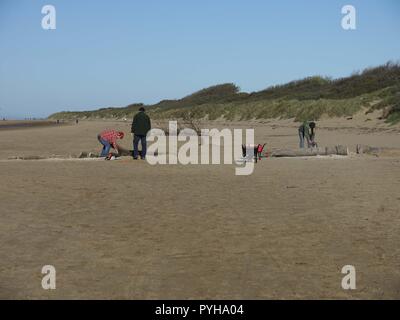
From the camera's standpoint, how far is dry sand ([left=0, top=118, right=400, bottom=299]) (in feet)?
13.0

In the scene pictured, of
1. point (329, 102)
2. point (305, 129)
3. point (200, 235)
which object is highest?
point (329, 102)

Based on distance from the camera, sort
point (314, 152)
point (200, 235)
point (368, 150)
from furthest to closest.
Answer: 1. point (368, 150)
2. point (314, 152)
3. point (200, 235)

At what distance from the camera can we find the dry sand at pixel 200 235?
3949 millimetres

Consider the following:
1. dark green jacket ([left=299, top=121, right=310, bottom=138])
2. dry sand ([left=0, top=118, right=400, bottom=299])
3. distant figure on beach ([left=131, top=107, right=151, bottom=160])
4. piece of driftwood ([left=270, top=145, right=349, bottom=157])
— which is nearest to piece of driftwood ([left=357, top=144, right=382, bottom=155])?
piece of driftwood ([left=270, top=145, right=349, bottom=157])

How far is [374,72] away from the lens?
53.5 metres

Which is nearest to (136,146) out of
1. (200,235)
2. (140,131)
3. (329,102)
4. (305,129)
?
(140,131)

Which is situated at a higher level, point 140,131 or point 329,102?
point 329,102

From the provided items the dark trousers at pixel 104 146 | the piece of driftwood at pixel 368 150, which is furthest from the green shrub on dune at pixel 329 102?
the dark trousers at pixel 104 146

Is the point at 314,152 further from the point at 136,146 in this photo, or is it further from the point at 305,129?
the point at 136,146

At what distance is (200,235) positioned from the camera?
18.0ft

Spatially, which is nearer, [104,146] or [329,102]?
[104,146]
